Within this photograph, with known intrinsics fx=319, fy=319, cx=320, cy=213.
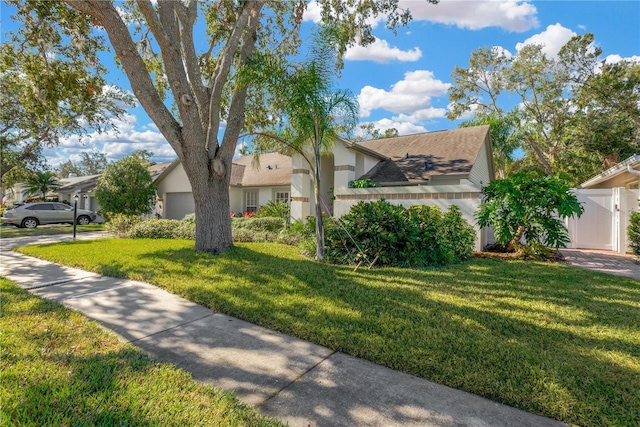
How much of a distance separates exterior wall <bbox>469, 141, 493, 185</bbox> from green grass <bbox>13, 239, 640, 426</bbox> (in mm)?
5874

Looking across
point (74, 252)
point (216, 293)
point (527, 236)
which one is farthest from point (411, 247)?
point (74, 252)

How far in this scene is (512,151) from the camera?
71.4ft

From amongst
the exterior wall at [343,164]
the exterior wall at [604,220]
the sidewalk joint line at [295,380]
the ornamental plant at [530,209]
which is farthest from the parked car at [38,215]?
the exterior wall at [604,220]

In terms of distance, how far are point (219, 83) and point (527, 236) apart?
8.99 m

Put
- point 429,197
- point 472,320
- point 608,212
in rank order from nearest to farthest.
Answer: point 472,320
point 429,197
point 608,212

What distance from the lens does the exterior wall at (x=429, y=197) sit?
9.29 metres

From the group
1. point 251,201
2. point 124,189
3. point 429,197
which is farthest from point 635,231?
point 124,189

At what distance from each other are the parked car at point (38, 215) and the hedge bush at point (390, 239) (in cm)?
2142

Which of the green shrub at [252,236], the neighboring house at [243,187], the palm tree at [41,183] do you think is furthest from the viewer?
the palm tree at [41,183]

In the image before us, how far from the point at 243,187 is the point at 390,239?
A: 13.7m

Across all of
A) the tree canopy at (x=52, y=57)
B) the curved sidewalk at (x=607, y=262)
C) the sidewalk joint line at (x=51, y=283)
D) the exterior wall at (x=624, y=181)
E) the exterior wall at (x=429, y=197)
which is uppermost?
the tree canopy at (x=52, y=57)

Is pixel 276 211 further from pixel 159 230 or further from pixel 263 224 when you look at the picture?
pixel 159 230

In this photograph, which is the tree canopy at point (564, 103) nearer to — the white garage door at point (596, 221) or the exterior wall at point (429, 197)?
the white garage door at point (596, 221)

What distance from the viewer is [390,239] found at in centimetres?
735
